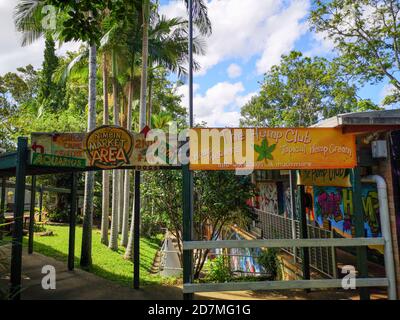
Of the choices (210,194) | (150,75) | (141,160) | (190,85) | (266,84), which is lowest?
(210,194)

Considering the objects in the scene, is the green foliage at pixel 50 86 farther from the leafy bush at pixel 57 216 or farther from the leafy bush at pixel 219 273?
the leafy bush at pixel 219 273

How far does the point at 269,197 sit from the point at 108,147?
10.5m

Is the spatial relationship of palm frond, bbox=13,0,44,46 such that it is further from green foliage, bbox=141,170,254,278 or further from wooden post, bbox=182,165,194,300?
wooden post, bbox=182,165,194,300

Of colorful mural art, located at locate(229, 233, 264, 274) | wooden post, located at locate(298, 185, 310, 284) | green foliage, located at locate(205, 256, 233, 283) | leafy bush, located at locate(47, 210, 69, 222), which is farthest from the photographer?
leafy bush, located at locate(47, 210, 69, 222)

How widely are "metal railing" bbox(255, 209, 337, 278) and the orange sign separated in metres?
5.23

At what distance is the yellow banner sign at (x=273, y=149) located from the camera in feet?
17.9

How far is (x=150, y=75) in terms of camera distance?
60.3ft

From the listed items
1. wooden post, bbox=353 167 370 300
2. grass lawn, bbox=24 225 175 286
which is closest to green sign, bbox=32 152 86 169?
grass lawn, bbox=24 225 175 286

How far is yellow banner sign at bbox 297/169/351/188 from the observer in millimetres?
6120

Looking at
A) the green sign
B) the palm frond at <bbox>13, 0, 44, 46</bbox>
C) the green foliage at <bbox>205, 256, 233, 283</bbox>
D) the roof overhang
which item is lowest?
the green foliage at <bbox>205, 256, 233, 283</bbox>

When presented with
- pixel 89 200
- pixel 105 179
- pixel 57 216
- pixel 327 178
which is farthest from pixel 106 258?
pixel 57 216
